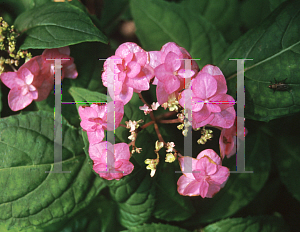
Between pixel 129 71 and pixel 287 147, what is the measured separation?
0.83 meters

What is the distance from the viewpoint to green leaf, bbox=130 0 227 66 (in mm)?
1148

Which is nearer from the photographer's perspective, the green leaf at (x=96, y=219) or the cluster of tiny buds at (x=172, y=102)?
the cluster of tiny buds at (x=172, y=102)

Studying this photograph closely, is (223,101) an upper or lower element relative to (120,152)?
upper

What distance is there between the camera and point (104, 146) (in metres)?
0.75

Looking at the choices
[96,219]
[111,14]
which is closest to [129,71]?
[96,219]

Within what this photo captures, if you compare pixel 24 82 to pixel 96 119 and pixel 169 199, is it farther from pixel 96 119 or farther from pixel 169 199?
pixel 169 199

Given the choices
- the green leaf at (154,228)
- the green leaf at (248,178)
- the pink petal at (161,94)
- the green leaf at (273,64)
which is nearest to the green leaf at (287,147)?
the green leaf at (248,178)

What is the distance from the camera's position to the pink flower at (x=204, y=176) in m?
0.72

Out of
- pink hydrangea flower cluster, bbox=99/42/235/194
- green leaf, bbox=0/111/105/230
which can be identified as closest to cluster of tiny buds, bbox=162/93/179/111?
pink hydrangea flower cluster, bbox=99/42/235/194

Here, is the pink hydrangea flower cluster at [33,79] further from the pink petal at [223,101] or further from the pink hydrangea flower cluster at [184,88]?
the pink petal at [223,101]

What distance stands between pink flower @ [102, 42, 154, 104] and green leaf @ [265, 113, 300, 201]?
2.28 ft

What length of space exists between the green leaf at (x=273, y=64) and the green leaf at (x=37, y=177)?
26.1 inches

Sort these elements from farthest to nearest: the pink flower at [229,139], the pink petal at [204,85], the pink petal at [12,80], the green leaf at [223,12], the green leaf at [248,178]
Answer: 1. the green leaf at [223,12]
2. the green leaf at [248,178]
3. the pink petal at [12,80]
4. the pink flower at [229,139]
5. the pink petal at [204,85]

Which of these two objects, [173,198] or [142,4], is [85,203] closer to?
[173,198]
